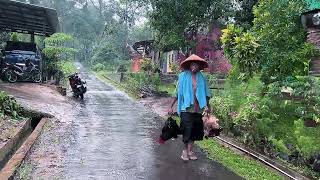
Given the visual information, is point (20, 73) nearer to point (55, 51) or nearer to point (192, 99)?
point (55, 51)

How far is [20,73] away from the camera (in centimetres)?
1969

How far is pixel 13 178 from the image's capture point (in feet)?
19.0

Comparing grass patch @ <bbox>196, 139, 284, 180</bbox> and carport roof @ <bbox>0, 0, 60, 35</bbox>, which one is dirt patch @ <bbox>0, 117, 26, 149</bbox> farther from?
carport roof @ <bbox>0, 0, 60, 35</bbox>

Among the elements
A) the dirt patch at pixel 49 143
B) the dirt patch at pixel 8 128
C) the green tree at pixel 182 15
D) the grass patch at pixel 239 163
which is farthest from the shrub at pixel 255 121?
the green tree at pixel 182 15

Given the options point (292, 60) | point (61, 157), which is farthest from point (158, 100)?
point (61, 157)

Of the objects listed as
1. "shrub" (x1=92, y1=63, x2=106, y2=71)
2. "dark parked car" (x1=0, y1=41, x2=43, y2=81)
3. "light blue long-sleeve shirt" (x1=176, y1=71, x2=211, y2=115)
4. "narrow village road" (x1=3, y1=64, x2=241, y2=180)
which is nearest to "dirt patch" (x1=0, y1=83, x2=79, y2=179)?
"narrow village road" (x1=3, y1=64, x2=241, y2=180)

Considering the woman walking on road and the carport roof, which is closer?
the woman walking on road

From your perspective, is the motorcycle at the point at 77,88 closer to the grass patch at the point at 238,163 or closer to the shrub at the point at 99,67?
the grass patch at the point at 238,163

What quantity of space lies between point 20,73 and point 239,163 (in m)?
14.7

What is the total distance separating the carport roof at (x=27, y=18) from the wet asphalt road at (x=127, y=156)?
810 cm

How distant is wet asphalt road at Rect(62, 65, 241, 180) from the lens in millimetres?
6457

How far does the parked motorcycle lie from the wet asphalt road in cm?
854

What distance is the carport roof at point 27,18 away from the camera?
1825 centimetres

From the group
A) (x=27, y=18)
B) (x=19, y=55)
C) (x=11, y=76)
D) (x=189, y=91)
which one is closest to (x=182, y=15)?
(x=27, y=18)
